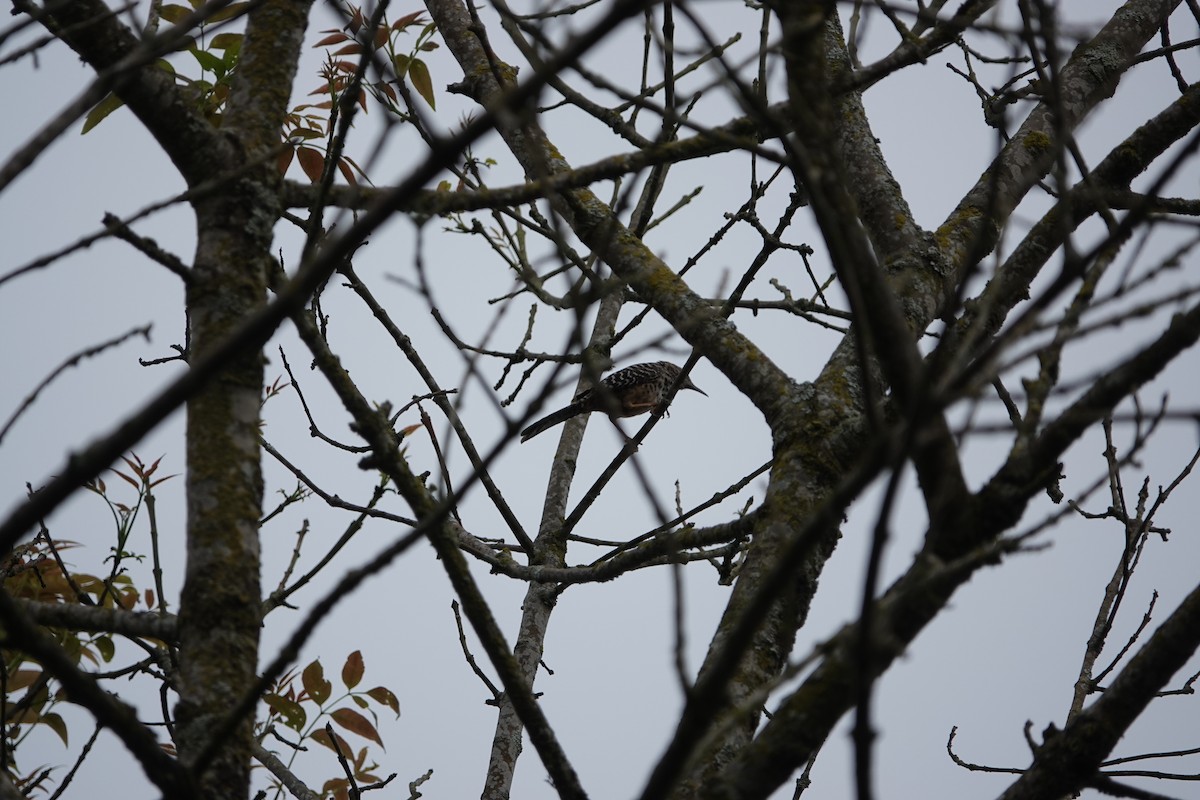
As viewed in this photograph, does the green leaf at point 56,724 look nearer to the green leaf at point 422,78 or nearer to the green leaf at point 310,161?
the green leaf at point 310,161

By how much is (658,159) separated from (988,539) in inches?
32.1

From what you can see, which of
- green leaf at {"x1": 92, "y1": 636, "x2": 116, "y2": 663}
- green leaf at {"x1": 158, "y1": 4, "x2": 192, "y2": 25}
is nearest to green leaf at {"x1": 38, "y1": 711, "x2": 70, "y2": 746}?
green leaf at {"x1": 92, "y1": 636, "x2": 116, "y2": 663}

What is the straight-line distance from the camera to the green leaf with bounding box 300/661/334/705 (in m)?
3.32

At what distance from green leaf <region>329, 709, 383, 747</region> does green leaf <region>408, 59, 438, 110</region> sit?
197 cm

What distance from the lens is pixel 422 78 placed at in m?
3.25

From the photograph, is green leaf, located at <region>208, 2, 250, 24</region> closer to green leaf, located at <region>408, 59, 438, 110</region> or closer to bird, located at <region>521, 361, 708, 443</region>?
green leaf, located at <region>408, 59, 438, 110</region>

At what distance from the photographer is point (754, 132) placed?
2.03 m

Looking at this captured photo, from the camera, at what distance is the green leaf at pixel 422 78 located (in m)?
3.25

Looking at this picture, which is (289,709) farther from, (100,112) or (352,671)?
(100,112)

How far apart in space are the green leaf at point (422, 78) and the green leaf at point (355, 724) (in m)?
1.97

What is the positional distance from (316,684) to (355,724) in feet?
0.62

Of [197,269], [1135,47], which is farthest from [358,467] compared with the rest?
[1135,47]

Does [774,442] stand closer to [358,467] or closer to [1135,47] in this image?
[358,467]

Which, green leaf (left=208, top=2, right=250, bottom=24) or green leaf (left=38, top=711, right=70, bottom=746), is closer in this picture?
green leaf (left=208, top=2, right=250, bottom=24)
